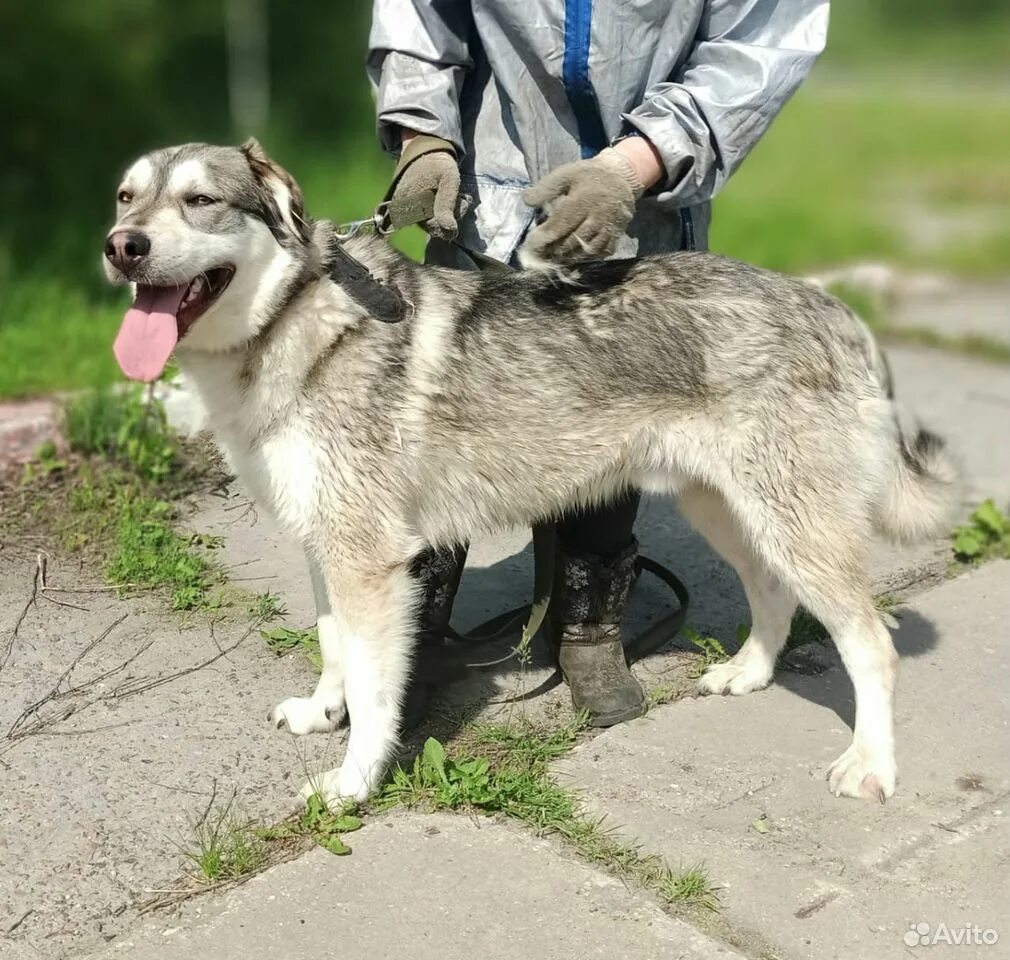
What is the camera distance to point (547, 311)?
10.9ft

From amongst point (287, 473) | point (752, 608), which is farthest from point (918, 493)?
point (287, 473)

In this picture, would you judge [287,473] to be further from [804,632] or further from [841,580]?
[804,632]

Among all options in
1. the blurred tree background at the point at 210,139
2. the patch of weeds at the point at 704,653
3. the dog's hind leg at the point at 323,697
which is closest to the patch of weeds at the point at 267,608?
the dog's hind leg at the point at 323,697

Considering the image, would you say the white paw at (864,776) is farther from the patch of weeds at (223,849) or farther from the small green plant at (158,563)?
the small green plant at (158,563)

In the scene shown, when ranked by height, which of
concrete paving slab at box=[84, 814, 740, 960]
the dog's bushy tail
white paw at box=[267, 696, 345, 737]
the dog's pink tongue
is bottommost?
white paw at box=[267, 696, 345, 737]

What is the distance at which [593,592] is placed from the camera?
373 centimetres

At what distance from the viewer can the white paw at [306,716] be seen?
3.43m

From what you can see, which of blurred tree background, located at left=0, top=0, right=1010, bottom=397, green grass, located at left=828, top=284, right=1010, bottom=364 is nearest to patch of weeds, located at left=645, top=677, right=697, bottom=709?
blurred tree background, located at left=0, top=0, right=1010, bottom=397

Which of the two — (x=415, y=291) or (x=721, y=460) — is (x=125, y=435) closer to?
(x=415, y=291)

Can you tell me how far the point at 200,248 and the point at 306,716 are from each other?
127cm

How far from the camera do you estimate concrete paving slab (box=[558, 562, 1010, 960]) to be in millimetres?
2744

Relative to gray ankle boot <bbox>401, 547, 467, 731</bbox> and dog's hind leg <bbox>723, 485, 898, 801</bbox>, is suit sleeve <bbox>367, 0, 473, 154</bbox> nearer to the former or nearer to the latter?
gray ankle boot <bbox>401, 547, 467, 731</bbox>

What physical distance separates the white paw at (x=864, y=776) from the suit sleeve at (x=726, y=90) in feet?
4.88

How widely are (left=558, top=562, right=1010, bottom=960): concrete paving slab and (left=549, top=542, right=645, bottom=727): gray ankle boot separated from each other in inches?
7.2
